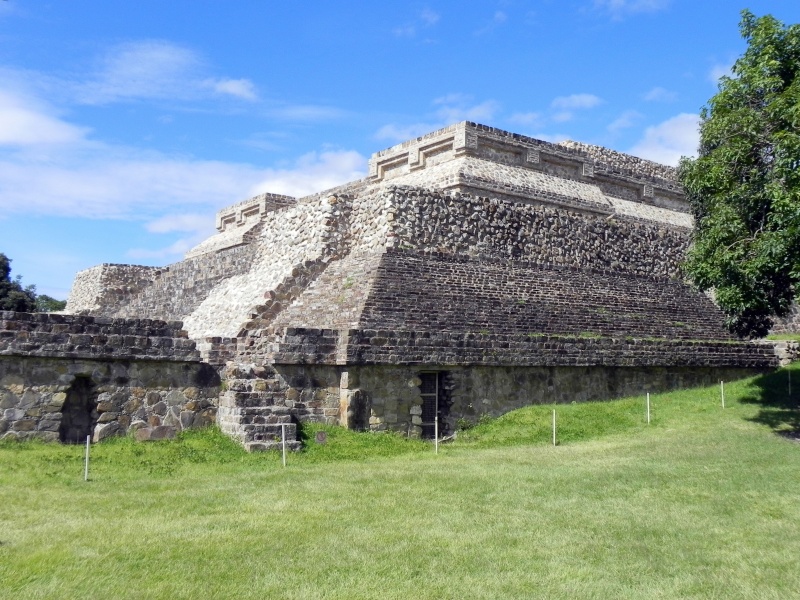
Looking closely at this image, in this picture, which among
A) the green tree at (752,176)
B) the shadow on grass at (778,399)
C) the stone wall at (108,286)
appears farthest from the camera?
the stone wall at (108,286)

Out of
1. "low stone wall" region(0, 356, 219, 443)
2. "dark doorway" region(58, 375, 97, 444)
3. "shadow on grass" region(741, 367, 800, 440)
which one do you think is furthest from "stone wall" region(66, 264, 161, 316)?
"shadow on grass" region(741, 367, 800, 440)

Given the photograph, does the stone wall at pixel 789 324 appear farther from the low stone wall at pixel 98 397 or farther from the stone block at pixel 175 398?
the stone block at pixel 175 398

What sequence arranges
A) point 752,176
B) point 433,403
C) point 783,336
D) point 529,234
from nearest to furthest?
point 752,176
point 433,403
point 529,234
point 783,336

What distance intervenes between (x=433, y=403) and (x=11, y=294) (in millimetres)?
22880

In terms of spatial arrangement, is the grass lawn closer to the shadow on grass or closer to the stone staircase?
the stone staircase

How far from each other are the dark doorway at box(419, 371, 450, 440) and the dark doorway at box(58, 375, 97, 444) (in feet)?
16.7

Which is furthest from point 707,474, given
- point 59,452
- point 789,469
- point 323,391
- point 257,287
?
point 257,287

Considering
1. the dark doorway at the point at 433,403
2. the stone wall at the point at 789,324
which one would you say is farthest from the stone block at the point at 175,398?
the stone wall at the point at 789,324

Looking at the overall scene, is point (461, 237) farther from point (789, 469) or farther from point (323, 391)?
point (789, 469)

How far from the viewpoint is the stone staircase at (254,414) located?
11.3 meters

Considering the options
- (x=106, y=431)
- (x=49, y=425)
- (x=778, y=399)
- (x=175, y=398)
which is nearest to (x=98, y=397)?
(x=106, y=431)

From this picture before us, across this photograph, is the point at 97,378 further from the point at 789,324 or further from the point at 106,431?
the point at 789,324

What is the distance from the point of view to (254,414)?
11.6 m

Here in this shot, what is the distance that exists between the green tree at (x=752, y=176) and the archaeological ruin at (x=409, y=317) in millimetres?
3451
